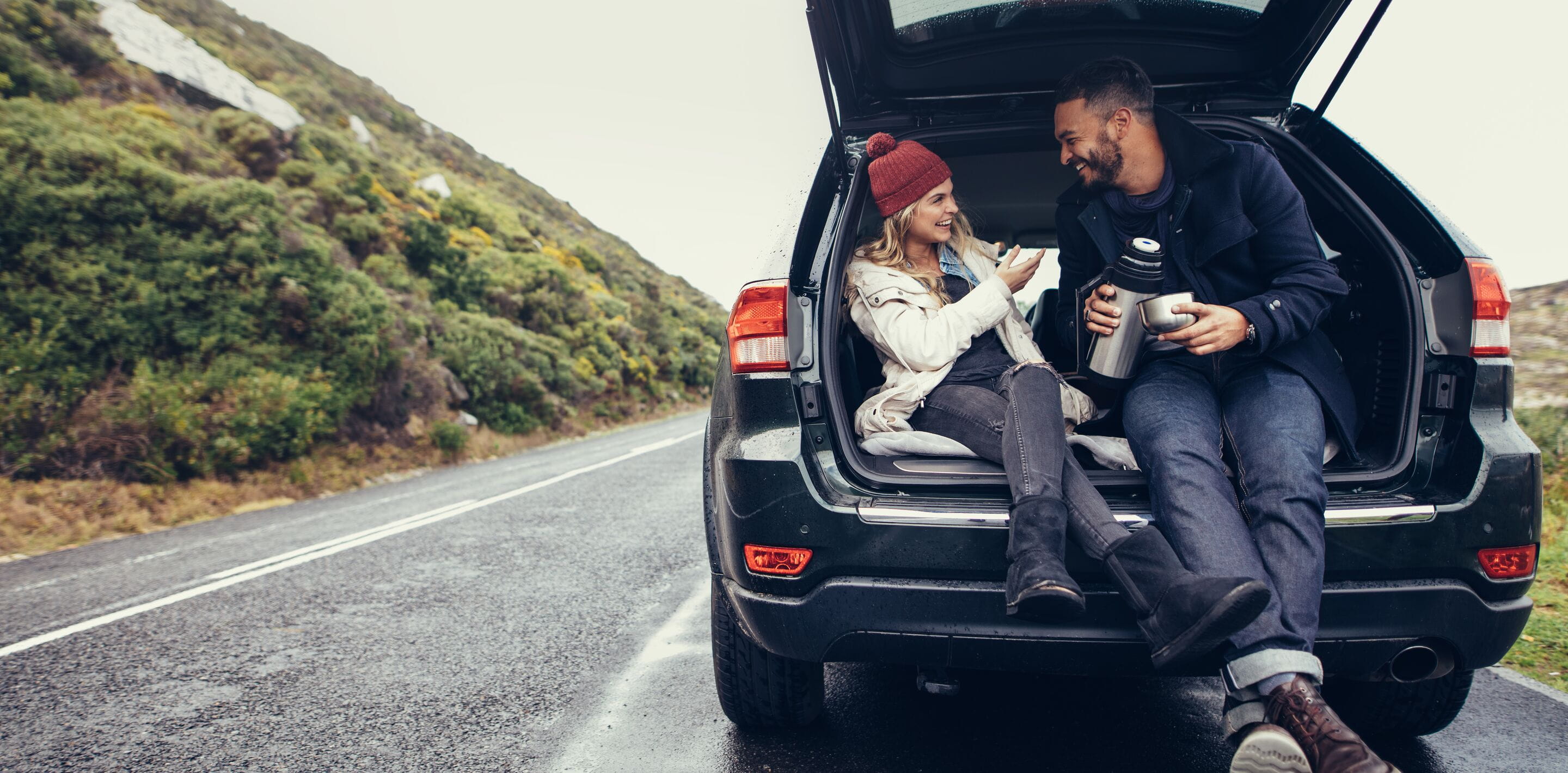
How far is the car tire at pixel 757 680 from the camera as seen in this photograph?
7.06 feet

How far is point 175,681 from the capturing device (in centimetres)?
290

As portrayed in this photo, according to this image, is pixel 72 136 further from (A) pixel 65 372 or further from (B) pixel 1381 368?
(B) pixel 1381 368

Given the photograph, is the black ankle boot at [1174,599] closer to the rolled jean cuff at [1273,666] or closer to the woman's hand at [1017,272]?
the rolled jean cuff at [1273,666]

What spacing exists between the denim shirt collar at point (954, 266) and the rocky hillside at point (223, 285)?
906 centimetres

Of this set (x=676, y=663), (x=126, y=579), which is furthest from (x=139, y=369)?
(x=676, y=663)

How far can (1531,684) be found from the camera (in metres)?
2.79

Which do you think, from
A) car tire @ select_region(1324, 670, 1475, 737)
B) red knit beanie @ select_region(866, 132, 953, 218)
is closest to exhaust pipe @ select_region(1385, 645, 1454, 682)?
car tire @ select_region(1324, 670, 1475, 737)

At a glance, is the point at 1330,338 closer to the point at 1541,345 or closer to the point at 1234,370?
the point at 1234,370

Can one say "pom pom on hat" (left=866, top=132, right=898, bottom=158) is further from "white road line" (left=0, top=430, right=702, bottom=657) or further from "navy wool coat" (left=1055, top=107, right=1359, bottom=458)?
"white road line" (left=0, top=430, right=702, bottom=657)

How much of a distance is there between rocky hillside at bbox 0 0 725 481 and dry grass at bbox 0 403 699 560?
→ 27 cm

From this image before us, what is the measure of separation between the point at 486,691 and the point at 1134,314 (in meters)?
2.32

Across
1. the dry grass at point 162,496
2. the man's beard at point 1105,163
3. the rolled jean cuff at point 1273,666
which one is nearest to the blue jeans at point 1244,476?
the rolled jean cuff at point 1273,666

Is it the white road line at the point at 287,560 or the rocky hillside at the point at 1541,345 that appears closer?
the white road line at the point at 287,560

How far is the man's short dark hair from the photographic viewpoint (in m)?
2.21
